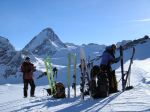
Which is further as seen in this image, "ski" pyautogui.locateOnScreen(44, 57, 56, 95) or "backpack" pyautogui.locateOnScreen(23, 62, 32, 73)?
"backpack" pyautogui.locateOnScreen(23, 62, 32, 73)

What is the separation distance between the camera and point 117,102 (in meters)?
10.5

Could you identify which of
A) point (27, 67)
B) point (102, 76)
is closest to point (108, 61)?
point (102, 76)

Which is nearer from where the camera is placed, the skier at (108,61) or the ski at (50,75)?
the skier at (108,61)

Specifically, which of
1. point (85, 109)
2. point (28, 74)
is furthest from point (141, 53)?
point (85, 109)

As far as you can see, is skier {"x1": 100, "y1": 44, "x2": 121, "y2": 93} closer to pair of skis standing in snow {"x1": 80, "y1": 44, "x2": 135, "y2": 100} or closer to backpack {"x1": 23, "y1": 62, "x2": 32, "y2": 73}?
pair of skis standing in snow {"x1": 80, "y1": 44, "x2": 135, "y2": 100}

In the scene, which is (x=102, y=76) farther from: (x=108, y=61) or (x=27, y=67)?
(x=27, y=67)

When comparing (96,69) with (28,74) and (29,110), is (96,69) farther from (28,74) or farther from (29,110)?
(28,74)

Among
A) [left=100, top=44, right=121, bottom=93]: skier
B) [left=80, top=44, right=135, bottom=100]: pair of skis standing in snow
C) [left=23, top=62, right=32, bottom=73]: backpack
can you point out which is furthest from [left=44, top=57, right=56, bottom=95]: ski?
[left=100, top=44, right=121, bottom=93]: skier

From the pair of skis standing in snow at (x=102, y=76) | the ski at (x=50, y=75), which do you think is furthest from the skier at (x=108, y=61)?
the ski at (x=50, y=75)

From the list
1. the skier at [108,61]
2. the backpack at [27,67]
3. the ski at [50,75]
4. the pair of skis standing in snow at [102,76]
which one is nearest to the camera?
the pair of skis standing in snow at [102,76]

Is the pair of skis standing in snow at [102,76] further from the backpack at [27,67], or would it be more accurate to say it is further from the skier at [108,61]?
the backpack at [27,67]

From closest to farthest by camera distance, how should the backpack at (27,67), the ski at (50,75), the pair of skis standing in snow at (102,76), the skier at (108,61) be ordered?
the pair of skis standing in snow at (102,76), the skier at (108,61), the ski at (50,75), the backpack at (27,67)

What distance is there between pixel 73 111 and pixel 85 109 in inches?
12.6

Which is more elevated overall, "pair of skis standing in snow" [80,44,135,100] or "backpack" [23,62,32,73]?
"backpack" [23,62,32,73]
